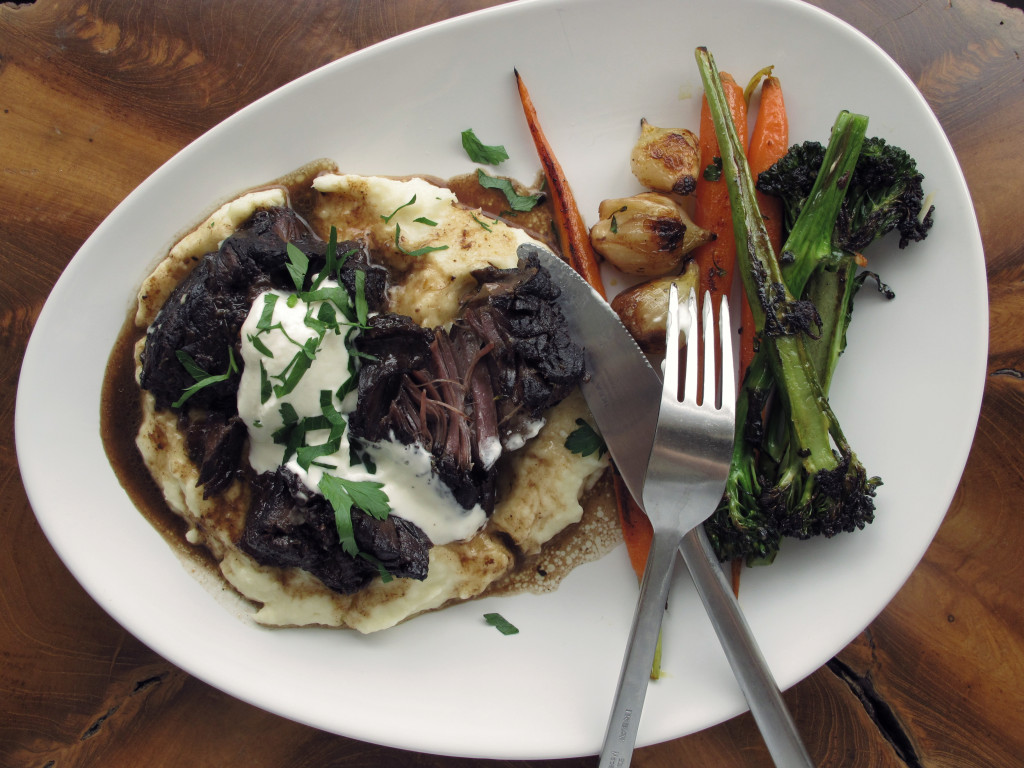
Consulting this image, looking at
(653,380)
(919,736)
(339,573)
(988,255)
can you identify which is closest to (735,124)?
(653,380)

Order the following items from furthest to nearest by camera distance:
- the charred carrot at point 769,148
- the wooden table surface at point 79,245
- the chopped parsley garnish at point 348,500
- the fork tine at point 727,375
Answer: the wooden table surface at point 79,245 → the charred carrot at point 769,148 → the fork tine at point 727,375 → the chopped parsley garnish at point 348,500

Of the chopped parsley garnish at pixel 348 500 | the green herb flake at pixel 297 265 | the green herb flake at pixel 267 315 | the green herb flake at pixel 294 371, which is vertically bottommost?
the chopped parsley garnish at pixel 348 500

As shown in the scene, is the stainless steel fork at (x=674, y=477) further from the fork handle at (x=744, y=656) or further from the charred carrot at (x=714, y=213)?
the charred carrot at (x=714, y=213)

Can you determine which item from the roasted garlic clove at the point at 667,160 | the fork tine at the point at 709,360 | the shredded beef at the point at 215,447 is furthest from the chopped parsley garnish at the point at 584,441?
the shredded beef at the point at 215,447

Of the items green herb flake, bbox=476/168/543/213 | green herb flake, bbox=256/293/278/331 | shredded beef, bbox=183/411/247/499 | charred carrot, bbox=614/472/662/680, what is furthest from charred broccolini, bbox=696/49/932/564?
shredded beef, bbox=183/411/247/499

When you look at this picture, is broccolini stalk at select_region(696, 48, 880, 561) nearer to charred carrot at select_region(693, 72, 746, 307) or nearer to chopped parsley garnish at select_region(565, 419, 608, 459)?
charred carrot at select_region(693, 72, 746, 307)

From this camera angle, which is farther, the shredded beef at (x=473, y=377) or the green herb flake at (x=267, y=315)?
the shredded beef at (x=473, y=377)

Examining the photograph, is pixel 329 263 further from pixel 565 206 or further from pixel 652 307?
pixel 652 307

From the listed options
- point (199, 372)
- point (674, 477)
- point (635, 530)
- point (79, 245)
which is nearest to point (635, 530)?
point (635, 530)
